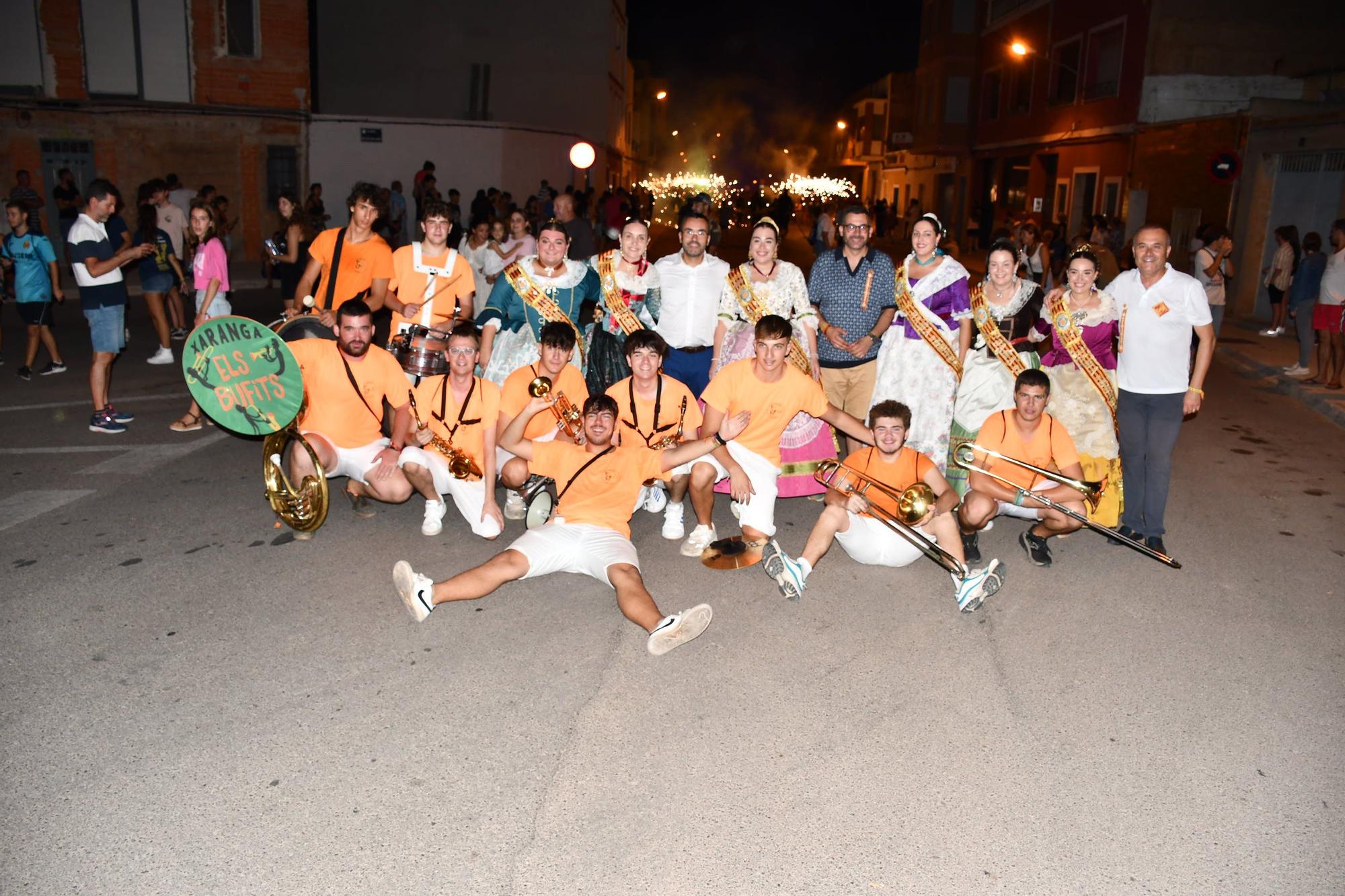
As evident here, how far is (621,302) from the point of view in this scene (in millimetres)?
6996

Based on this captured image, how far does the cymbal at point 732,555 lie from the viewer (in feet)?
19.2

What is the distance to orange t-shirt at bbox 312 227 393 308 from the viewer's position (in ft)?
24.0

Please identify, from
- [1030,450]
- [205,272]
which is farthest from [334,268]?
[1030,450]

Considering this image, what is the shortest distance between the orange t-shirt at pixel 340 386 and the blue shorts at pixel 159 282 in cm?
532

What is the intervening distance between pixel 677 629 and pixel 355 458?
2778mm

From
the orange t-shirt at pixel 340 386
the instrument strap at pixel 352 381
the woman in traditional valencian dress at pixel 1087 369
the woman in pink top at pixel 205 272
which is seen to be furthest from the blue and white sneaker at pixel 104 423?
→ the woman in traditional valencian dress at pixel 1087 369

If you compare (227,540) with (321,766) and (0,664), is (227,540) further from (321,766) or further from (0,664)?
(321,766)

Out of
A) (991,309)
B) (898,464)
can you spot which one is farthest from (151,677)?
(991,309)

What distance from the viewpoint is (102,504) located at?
6648 mm

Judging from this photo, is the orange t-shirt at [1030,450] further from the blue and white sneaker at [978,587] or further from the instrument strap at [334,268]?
the instrument strap at [334,268]

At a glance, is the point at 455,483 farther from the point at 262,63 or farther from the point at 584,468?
the point at 262,63

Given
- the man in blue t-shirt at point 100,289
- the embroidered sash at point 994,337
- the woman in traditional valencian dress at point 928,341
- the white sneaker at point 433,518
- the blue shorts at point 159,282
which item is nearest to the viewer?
the white sneaker at point 433,518

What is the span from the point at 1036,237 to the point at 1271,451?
5.89 metres

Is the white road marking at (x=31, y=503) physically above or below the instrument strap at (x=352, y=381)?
below
